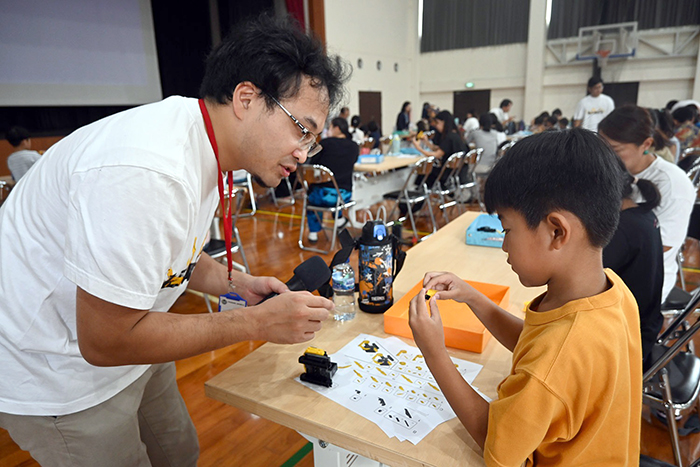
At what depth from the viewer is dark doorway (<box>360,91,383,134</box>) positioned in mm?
11394

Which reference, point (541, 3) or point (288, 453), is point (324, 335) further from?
point (541, 3)

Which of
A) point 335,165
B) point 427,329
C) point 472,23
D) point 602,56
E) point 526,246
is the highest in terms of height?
point 472,23

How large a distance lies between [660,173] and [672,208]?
0.57ft

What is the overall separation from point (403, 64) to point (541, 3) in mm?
3832

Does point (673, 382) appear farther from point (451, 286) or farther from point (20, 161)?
point (20, 161)

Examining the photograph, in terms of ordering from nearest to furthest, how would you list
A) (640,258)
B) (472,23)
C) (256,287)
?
1. (256,287)
2. (640,258)
3. (472,23)

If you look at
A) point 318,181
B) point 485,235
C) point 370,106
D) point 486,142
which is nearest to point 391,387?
point 485,235

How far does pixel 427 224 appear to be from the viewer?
5.19 m

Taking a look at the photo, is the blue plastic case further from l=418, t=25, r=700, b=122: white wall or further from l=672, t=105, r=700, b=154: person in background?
l=418, t=25, r=700, b=122: white wall

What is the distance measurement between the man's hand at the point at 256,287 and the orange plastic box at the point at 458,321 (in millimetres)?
312

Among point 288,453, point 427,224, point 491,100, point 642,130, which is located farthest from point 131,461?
point 491,100

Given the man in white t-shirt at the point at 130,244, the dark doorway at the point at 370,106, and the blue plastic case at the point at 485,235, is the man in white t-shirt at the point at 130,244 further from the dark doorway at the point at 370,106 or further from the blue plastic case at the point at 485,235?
the dark doorway at the point at 370,106

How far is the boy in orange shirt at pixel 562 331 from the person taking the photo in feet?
2.26

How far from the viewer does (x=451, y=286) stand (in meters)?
1.06
